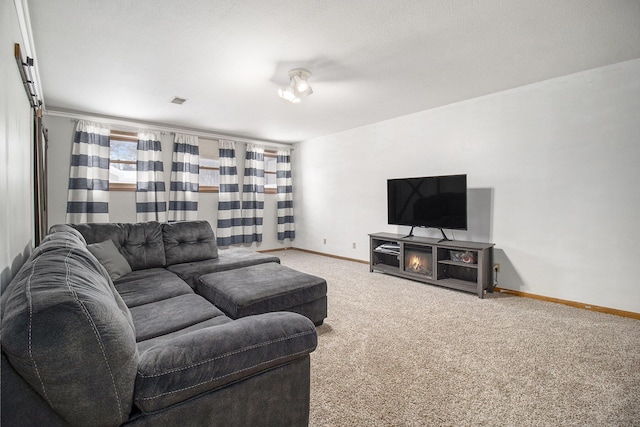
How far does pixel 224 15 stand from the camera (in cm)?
209

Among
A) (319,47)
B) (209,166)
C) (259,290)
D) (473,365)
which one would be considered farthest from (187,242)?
(473,365)

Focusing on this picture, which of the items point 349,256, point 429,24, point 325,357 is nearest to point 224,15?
point 429,24

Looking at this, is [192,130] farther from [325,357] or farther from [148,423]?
[148,423]

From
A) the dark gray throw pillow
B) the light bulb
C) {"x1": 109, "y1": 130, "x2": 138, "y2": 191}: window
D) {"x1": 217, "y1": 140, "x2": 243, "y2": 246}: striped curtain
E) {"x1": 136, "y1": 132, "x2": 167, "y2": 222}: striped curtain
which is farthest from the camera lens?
{"x1": 217, "y1": 140, "x2": 243, "y2": 246}: striped curtain

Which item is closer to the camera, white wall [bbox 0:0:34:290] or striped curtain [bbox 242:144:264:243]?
white wall [bbox 0:0:34:290]

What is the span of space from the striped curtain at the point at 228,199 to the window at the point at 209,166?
0.41ft

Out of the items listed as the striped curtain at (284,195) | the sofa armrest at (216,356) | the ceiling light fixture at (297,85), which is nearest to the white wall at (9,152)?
the sofa armrest at (216,356)

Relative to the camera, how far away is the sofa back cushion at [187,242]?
317 centimetres

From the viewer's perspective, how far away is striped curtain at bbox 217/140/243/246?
5.60 m

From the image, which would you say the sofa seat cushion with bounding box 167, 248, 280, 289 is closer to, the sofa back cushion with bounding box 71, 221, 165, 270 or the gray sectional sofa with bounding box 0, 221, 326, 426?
the sofa back cushion with bounding box 71, 221, 165, 270

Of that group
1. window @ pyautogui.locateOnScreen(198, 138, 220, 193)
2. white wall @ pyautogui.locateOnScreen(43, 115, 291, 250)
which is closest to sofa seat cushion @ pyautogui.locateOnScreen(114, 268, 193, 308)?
white wall @ pyautogui.locateOnScreen(43, 115, 291, 250)

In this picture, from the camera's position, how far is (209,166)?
18.4 ft

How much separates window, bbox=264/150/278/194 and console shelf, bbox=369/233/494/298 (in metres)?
2.92

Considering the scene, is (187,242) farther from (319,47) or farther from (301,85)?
(319,47)
